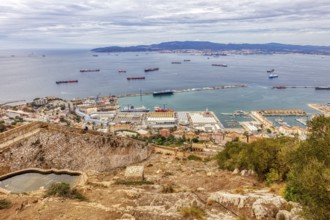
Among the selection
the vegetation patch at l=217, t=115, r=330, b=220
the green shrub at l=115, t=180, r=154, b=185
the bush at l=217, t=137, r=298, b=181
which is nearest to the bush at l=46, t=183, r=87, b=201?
the green shrub at l=115, t=180, r=154, b=185

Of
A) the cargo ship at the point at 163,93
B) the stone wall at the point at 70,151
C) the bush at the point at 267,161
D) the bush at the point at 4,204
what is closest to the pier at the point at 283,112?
the cargo ship at the point at 163,93

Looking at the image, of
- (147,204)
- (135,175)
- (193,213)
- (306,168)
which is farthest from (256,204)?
(135,175)

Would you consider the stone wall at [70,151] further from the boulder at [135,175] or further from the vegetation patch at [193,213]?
the vegetation patch at [193,213]

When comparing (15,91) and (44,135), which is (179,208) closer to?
(44,135)

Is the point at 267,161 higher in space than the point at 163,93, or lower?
higher

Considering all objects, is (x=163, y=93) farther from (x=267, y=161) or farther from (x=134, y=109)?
(x=267, y=161)

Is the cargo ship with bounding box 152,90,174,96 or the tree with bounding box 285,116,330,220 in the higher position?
the tree with bounding box 285,116,330,220

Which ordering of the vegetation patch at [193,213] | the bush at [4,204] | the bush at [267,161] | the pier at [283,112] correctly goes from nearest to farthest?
the vegetation patch at [193,213]
the bush at [4,204]
the bush at [267,161]
the pier at [283,112]

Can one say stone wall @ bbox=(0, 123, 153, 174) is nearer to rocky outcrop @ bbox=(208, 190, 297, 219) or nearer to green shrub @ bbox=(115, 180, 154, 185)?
green shrub @ bbox=(115, 180, 154, 185)
